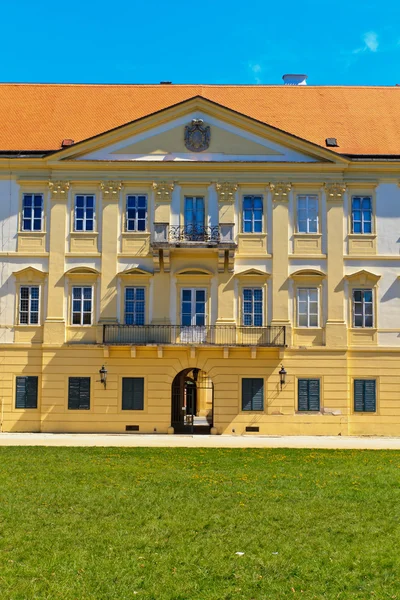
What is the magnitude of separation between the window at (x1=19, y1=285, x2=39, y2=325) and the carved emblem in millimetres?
8898

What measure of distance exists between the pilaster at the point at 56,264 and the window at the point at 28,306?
2.08 ft

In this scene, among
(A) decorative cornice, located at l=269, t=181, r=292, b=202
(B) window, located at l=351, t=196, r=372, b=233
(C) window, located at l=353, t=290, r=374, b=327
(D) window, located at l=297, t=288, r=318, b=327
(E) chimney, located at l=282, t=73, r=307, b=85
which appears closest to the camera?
(D) window, located at l=297, t=288, r=318, b=327

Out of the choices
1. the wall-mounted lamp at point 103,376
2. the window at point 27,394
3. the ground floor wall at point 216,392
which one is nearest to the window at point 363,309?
the ground floor wall at point 216,392

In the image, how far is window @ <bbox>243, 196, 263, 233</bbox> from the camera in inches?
1198

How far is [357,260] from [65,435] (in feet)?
45.6

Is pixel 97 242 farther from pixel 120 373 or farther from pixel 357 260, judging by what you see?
pixel 357 260

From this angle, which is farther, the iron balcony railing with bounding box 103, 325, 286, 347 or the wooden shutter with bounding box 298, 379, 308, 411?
the wooden shutter with bounding box 298, 379, 308, 411

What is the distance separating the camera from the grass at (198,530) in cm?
846

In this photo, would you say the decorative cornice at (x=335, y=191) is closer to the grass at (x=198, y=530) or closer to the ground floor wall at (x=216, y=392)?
the ground floor wall at (x=216, y=392)

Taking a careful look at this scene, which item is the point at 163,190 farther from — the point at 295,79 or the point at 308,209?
the point at 295,79

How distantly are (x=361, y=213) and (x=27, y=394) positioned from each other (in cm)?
1585

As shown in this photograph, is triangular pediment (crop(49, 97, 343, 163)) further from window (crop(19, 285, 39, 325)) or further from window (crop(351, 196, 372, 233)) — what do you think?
window (crop(19, 285, 39, 325))

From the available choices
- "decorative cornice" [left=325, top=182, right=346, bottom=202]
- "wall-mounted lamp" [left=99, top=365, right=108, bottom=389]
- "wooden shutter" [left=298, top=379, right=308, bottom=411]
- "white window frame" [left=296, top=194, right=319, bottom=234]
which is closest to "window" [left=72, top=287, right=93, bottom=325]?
"wall-mounted lamp" [left=99, top=365, right=108, bottom=389]

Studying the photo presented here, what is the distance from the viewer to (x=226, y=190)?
1190 inches
